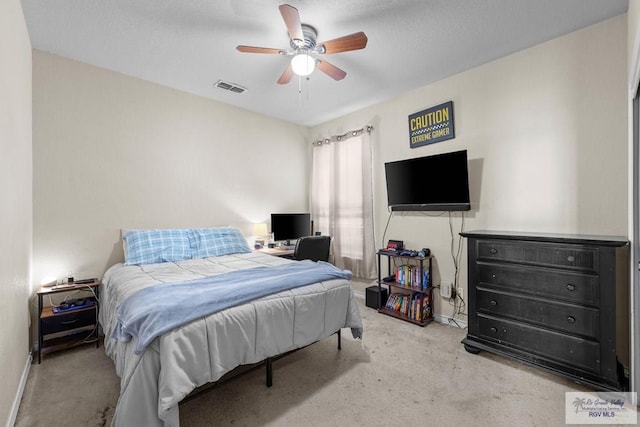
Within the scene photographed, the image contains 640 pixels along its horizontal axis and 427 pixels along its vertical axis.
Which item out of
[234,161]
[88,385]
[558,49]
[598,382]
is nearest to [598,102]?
[558,49]

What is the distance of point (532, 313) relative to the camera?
7.14ft

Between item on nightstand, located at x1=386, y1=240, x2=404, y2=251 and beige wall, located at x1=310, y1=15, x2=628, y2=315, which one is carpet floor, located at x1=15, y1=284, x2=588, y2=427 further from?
item on nightstand, located at x1=386, y1=240, x2=404, y2=251

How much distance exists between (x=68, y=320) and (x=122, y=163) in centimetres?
159

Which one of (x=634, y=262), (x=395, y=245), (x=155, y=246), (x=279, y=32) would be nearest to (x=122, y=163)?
(x=155, y=246)

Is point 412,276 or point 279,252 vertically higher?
point 279,252

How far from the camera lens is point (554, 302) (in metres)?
2.09

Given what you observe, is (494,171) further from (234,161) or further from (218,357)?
(234,161)

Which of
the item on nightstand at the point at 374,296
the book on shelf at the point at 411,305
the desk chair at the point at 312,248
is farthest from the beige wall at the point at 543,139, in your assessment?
the desk chair at the point at 312,248

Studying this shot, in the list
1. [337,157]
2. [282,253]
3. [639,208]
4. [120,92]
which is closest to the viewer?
[639,208]

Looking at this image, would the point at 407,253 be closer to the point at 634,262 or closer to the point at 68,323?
the point at 634,262

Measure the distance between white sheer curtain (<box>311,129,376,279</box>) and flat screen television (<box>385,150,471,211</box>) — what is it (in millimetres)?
482

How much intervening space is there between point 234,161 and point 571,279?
12.5ft

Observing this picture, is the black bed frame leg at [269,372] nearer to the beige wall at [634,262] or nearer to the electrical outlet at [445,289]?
the electrical outlet at [445,289]

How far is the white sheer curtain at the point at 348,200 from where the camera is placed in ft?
12.8
